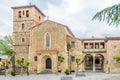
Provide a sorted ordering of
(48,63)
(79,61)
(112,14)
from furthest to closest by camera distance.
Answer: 1. (48,63)
2. (79,61)
3. (112,14)

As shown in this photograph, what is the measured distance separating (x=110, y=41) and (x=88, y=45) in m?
7.60

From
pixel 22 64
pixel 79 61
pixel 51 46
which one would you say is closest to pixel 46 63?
pixel 51 46

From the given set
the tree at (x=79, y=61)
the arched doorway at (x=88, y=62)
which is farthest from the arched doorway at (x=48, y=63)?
the arched doorway at (x=88, y=62)

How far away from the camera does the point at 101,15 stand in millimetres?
5816

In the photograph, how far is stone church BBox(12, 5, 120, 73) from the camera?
1913 inches

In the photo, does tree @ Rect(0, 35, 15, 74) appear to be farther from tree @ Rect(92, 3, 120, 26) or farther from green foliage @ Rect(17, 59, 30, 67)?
tree @ Rect(92, 3, 120, 26)

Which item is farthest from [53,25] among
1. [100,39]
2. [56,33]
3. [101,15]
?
[101,15]

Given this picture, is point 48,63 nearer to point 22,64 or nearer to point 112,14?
point 22,64

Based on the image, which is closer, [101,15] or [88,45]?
[101,15]

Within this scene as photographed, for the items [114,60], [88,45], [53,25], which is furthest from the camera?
[88,45]

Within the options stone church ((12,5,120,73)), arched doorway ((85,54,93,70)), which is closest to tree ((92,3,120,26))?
stone church ((12,5,120,73))

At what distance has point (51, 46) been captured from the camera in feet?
164

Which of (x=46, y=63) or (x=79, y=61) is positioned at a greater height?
(x=79, y=61)

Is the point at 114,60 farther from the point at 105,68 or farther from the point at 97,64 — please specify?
the point at 97,64
